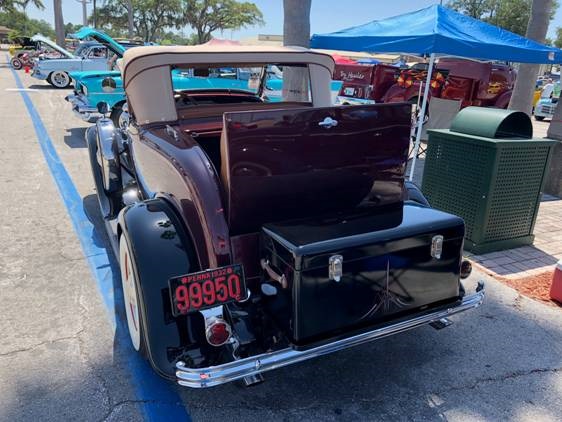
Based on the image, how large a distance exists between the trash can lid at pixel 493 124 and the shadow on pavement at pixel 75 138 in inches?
263

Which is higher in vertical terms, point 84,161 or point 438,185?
point 438,185

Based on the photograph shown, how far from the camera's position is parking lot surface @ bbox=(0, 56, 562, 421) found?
8.08ft

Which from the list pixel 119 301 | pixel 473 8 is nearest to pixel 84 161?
pixel 119 301

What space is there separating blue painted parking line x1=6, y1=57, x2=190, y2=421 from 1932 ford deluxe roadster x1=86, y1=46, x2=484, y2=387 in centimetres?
20

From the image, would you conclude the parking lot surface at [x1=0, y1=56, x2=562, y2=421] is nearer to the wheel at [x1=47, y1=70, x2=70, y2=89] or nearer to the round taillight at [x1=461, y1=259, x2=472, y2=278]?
the round taillight at [x1=461, y1=259, x2=472, y2=278]

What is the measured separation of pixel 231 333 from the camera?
7.40 ft

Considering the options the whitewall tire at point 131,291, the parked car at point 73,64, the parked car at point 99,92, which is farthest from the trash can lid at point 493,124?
the parked car at point 73,64

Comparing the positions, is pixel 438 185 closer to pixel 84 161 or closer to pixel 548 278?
pixel 548 278

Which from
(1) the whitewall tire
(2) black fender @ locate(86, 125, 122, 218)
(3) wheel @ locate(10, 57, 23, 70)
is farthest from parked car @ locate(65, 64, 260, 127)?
(3) wheel @ locate(10, 57, 23, 70)

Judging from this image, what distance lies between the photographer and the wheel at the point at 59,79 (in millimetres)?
17516

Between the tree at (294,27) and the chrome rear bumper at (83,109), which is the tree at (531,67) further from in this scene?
the chrome rear bumper at (83,109)

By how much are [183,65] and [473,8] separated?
58309mm

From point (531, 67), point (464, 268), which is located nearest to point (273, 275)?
point (464, 268)

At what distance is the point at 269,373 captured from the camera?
2.76 meters
